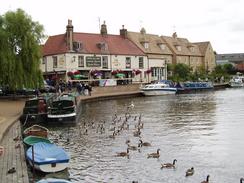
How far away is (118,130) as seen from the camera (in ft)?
114

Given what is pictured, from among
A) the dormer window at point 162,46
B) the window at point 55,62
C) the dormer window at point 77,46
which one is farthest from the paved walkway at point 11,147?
the dormer window at point 162,46

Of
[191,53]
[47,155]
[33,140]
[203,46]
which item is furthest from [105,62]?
[47,155]

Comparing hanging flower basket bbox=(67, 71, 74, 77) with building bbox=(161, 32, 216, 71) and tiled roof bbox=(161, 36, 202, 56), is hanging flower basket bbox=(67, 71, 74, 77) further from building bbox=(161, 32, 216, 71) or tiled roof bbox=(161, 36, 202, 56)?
tiled roof bbox=(161, 36, 202, 56)

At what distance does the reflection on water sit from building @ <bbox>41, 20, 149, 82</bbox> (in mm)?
35624

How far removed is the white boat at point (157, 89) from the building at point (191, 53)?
26686mm

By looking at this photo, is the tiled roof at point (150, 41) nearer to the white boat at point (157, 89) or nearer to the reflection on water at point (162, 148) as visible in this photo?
the white boat at point (157, 89)

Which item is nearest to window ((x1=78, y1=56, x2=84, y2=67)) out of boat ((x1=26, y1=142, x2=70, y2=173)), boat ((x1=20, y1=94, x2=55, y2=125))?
boat ((x1=20, y1=94, x2=55, y2=125))

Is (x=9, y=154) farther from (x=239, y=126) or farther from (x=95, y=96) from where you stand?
(x=95, y=96)

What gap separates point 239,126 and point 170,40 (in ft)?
262

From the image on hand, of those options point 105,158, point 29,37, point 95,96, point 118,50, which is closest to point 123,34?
point 118,50

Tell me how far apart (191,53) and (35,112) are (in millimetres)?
82142

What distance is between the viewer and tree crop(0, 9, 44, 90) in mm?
55969

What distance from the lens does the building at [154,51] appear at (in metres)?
97.6

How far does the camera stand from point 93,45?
86.1 m
